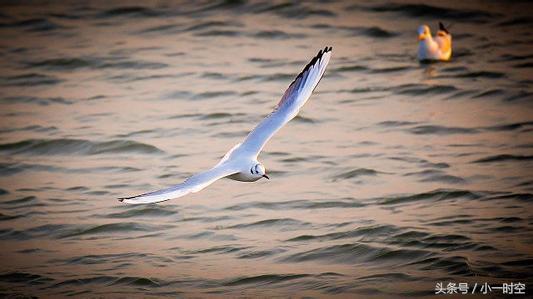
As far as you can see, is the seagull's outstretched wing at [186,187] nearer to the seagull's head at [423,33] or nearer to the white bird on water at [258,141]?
the white bird on water at [258,141]

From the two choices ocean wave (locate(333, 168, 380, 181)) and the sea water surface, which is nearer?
the sea water surface

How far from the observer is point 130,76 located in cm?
1471

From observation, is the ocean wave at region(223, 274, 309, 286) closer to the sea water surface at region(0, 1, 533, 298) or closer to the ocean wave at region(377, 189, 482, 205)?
the sea water surface at region(0, 1, 533, 298)

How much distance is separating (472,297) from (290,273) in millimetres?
1524

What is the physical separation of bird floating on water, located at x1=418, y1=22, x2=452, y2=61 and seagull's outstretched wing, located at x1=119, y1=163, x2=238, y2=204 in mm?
6447

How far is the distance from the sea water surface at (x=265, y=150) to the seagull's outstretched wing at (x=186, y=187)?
44.1 inches

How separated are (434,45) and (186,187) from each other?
7.31 m

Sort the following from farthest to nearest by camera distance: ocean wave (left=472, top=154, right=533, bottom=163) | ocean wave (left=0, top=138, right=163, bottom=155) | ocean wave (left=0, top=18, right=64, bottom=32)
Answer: ocean wave (left=0, top=18, right=64, bottom=32)
ocean wave (left=0, top=138, right=163, bottom=155)
ocean wave (left=472, top=154, right=533, bottom=163)

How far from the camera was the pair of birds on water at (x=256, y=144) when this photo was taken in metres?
7.43

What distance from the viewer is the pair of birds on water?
743cm

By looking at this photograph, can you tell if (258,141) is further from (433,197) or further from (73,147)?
(73,147)

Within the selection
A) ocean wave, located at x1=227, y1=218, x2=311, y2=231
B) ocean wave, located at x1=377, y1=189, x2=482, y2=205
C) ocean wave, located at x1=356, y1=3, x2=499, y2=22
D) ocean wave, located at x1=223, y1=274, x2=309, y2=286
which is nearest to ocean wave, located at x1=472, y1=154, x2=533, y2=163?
ocean wave, located at x1=377, y1=189, x2=482, y2=205

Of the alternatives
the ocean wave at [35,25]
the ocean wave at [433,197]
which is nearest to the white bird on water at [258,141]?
the ocean wave at [433,197]

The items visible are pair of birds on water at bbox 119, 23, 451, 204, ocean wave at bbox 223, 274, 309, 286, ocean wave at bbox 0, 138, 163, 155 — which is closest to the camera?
pair of birds on water at bbox 119, 23, 451, 204
